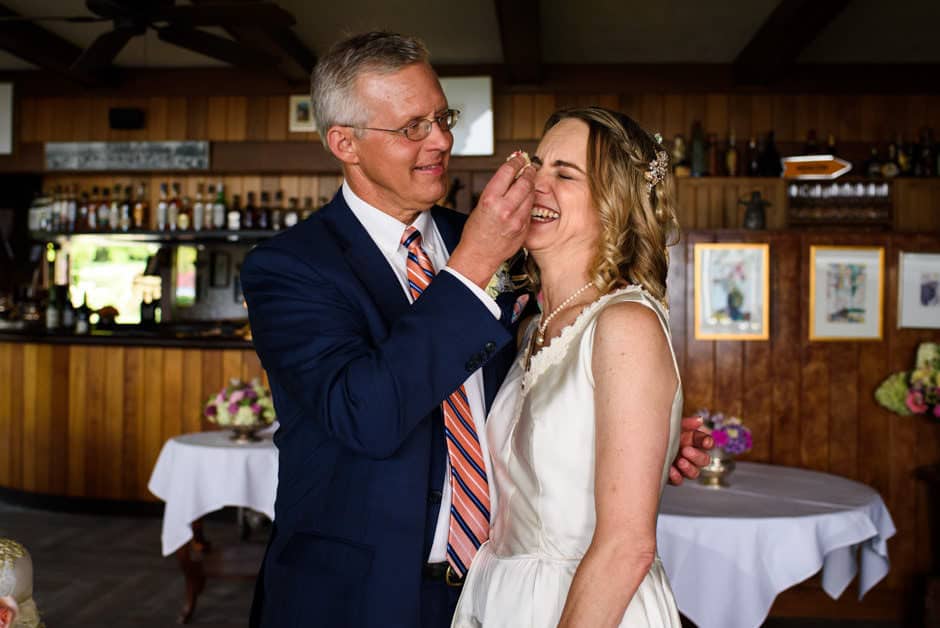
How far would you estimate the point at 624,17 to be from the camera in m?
5.86

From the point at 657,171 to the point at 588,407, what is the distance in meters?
0.53

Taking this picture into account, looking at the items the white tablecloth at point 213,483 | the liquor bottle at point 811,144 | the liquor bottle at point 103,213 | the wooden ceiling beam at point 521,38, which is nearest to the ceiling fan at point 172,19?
the wooden ceiling beam at point 521,38

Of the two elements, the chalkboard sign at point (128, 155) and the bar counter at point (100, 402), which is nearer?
the bar counter at point (100, 402)

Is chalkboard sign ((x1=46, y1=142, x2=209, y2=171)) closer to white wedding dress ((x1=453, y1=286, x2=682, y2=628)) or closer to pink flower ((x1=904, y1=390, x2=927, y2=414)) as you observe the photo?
pink flower ((x1=904, y1=390, x2=927, y2=414))

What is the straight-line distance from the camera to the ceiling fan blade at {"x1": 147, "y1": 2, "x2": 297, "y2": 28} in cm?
415

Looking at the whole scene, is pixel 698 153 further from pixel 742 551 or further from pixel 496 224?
pixel 496 224

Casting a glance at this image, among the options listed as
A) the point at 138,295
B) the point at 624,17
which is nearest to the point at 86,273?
the point at 138,295

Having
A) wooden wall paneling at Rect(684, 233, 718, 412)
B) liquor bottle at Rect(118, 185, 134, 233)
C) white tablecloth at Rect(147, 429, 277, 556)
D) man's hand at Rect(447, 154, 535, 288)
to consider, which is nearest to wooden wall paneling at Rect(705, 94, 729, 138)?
wooden wall paneling at Rect(684, 233, 718, 412)

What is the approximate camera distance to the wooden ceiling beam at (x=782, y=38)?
196 inches

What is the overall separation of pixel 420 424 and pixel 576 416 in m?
0.27

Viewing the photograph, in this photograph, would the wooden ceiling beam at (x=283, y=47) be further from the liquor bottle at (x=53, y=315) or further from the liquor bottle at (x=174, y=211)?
the liquor bottle at (x=53, y=315)

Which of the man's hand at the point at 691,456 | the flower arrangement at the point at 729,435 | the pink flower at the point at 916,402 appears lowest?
the flower arrangement at the point at 729,435

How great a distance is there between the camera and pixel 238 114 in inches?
293

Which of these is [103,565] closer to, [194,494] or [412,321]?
[194,494]
